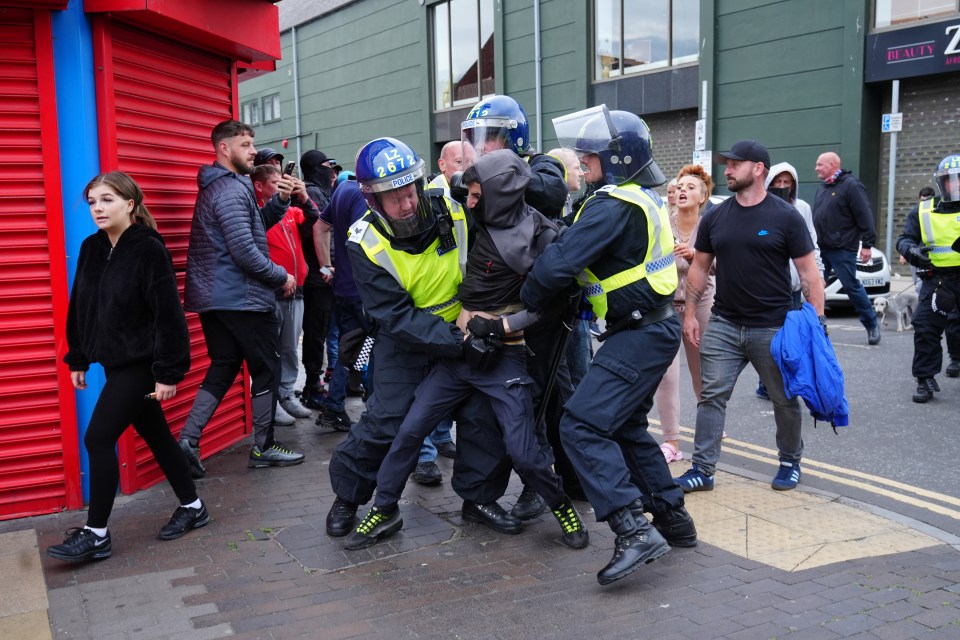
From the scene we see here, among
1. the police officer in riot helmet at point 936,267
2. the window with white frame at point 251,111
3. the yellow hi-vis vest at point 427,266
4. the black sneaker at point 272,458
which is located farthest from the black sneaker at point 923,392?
the window with white frame at point 251,111

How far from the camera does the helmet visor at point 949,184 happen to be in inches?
290

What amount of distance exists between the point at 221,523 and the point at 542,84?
2124cm

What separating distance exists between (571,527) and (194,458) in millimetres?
2453

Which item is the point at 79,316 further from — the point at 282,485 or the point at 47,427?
the point at 282,485

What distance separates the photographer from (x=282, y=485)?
5523 mm

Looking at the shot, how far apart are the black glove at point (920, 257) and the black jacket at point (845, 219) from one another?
2.92 m

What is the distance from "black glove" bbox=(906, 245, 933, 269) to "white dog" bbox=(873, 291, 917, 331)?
3.93m

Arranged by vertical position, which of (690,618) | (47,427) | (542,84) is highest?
(542,84)

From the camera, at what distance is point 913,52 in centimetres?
1659

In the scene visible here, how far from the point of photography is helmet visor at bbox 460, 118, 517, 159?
4824 mm

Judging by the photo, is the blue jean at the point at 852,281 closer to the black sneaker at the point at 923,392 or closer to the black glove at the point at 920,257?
the black glove at the point at 920,257

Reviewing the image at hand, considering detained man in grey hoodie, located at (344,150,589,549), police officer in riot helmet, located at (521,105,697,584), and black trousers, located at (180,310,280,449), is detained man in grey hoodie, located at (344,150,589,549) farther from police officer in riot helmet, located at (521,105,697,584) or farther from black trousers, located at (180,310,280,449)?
black trousers, located at (180,310,280,449)

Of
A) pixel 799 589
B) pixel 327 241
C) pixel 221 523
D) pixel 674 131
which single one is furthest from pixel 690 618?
pixel 674 131

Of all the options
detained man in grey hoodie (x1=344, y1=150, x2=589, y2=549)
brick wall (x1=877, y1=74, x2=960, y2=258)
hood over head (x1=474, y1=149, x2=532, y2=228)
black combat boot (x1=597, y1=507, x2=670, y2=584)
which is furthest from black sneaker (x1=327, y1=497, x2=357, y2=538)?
brick wall (x1=877, y1=74, x2=960, y2=258)
